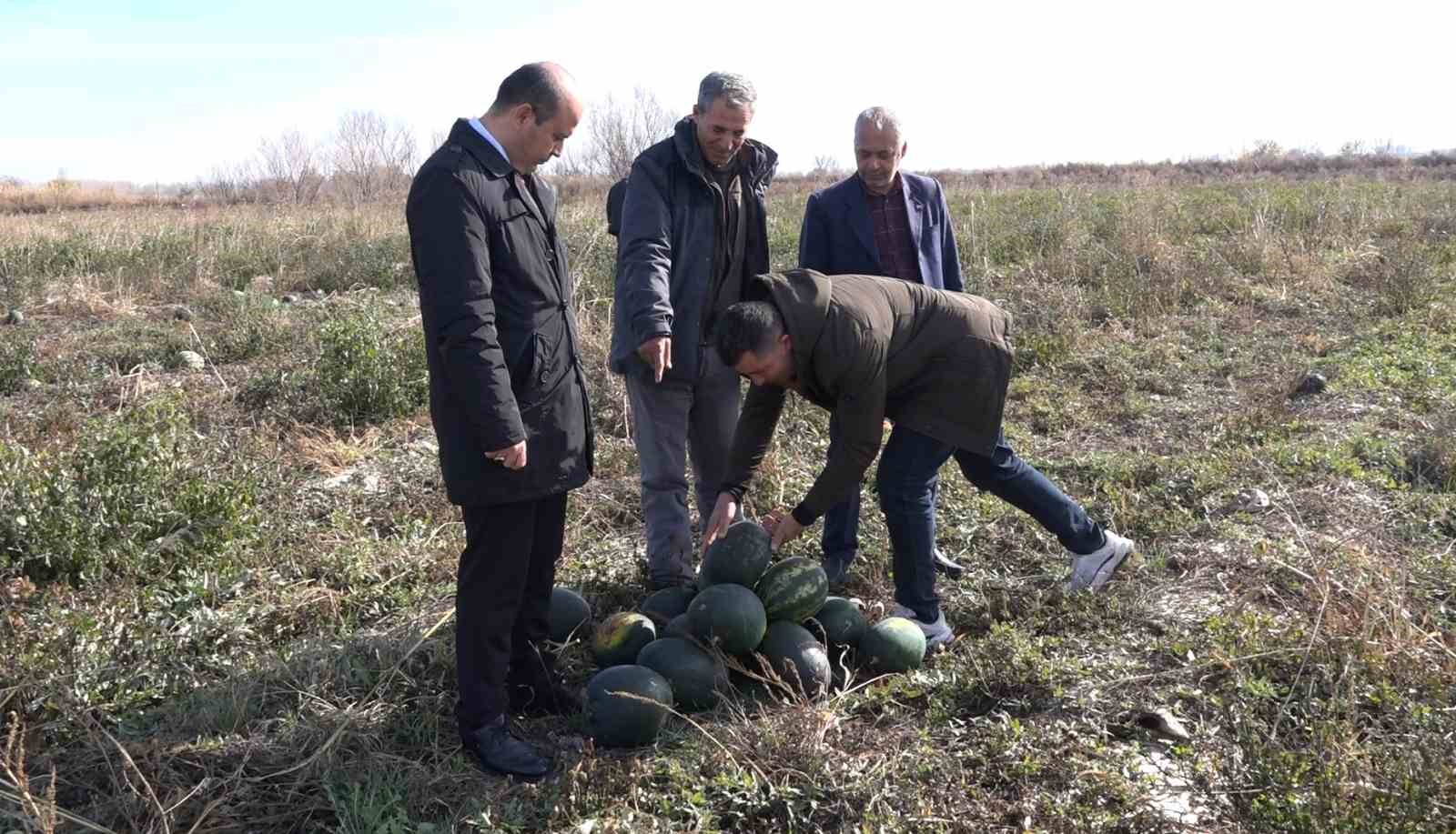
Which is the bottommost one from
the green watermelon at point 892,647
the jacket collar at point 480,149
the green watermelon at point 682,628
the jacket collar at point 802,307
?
the green watermelon at point 892,647

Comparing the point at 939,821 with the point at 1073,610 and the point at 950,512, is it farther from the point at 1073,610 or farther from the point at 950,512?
the point at 950,512

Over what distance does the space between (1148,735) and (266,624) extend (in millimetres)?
3447

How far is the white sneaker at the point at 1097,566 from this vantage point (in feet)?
15.0

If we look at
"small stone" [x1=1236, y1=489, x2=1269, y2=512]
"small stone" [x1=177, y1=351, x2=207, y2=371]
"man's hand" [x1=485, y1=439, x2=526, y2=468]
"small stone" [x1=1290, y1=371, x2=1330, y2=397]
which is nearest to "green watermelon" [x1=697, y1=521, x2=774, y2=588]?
"man's hand" [x1=485, y1=439, x2=526, y2=468]

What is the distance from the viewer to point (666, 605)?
416 centimetres

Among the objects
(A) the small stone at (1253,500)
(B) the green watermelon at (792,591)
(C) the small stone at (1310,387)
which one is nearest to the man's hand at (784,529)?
(B) the green watermelon at (792,591)

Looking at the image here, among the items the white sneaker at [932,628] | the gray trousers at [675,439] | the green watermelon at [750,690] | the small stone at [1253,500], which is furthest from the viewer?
the small stone at [1253,500]

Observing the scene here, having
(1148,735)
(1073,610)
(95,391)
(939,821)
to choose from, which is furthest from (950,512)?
(95,391)

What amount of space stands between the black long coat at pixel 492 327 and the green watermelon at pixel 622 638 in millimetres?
707

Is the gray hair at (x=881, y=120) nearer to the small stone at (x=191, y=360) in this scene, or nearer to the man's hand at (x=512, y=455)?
the man's hand at (x=512, y=455)

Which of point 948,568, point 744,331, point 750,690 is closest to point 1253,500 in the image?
point 948,568

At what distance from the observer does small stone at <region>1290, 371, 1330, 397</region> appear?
7.43 m

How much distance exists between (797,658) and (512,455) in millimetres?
1327

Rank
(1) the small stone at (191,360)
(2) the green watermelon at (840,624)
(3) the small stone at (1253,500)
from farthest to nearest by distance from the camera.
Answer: (1) the small stone at (191,360), (3) the small stone at (1253,500), (2) the green watermelon at (840,624)
